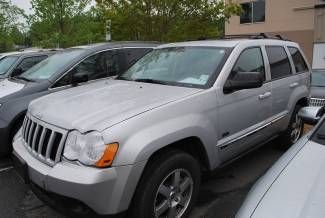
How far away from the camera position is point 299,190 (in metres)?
2.28

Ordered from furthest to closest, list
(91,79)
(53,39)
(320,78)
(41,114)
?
(53,39) < (320,78) < (91,79) < (41,114)

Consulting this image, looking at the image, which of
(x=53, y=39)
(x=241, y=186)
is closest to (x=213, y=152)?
(x=241, y=186)

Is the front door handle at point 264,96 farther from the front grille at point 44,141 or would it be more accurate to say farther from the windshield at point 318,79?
the windshield at point 318,79

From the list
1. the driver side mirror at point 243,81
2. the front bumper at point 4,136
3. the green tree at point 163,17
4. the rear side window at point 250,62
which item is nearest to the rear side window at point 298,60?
the rear side window at point 250,62

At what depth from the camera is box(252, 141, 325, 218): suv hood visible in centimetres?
208

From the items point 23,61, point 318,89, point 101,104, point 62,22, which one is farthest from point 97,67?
point 62,22

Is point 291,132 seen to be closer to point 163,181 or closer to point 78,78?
point 163,181

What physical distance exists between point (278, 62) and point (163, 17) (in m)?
6.40

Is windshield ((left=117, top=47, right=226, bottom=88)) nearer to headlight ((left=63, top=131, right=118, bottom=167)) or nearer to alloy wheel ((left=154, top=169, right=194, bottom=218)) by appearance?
alloy wheel ((left=154, top=169, right=194, bottom=218))

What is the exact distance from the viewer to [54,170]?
317 cm

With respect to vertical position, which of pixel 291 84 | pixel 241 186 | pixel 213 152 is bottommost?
pixel 241 186

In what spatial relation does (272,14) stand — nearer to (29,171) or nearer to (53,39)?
(53,39)

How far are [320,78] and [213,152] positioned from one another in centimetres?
817

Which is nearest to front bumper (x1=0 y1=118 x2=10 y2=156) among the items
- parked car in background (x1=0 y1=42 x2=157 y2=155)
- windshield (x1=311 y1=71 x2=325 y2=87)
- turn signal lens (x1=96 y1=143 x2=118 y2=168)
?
parked car in background (x1=0 y1=42 x2=157 y2=155)
